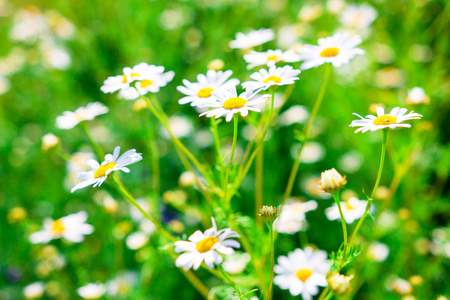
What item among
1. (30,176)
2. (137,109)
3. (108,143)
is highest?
(137,109)

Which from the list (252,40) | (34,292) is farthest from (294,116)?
(34,292)

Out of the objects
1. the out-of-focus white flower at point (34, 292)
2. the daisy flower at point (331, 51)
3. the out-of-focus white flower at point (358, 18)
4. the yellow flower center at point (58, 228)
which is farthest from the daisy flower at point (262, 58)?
the out-of-focus white flower at point (34, 292)

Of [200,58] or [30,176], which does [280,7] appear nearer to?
[200,58]

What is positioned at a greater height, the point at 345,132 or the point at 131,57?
the point at 131,57

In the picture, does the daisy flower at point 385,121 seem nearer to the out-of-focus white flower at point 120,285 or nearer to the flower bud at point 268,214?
the flower bud at point 268,214

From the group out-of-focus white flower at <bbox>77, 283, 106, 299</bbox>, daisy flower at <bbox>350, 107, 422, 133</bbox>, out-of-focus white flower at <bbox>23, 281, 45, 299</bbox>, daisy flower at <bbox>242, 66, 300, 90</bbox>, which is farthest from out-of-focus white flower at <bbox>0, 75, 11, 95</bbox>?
daisy flower at <bbox>350, 107, 422, 133</bbox>

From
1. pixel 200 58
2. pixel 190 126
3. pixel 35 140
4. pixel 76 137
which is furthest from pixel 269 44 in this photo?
pixel 35 140
